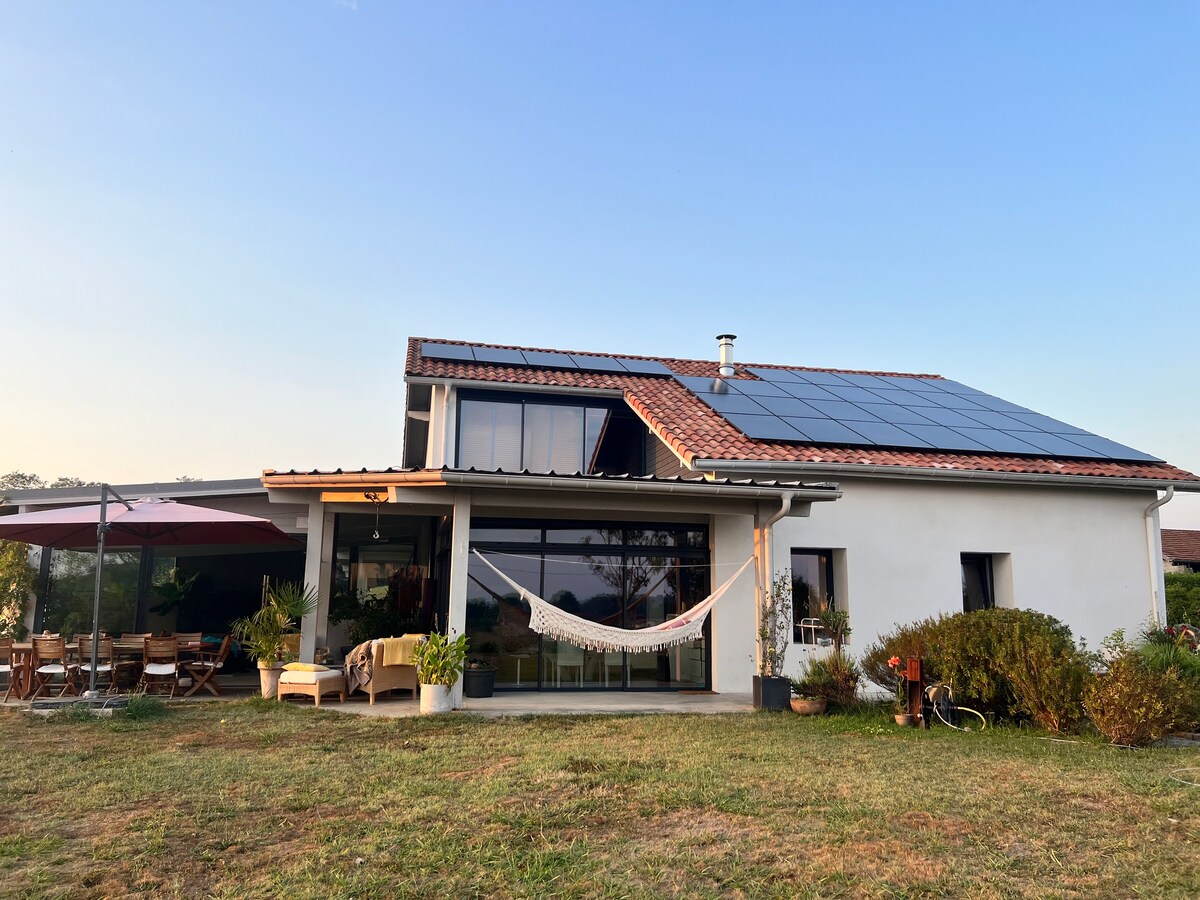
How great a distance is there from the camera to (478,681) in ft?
32.4

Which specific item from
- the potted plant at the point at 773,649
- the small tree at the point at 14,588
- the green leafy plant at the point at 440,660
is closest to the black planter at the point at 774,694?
the potted plant at the point at 773,649

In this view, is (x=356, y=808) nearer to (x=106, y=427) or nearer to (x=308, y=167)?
(x=308, y=167)

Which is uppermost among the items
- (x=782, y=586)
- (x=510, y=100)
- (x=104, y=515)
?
(x=510, y=100)

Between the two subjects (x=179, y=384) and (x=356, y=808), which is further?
(x=179, y=384)

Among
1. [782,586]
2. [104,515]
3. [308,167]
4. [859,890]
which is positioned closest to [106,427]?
[308,167]

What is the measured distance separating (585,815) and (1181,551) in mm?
26453

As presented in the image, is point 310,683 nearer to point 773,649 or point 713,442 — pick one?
point 773,649

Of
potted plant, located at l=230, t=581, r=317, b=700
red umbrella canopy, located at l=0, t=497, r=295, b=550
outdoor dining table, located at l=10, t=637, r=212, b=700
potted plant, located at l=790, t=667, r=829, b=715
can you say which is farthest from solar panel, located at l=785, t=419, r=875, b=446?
outdoor dining table, located at l=10, t=637, r=212, b=700

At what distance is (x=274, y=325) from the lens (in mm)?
14531

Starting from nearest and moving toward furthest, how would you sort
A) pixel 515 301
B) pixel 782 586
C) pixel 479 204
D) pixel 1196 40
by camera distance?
pixel 782 586 → pixel 1196 40 → pixel 479 204 → pixel 515 301

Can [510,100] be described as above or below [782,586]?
above

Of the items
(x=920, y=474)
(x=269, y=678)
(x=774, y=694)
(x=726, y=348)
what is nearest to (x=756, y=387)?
(x=726, y=348)

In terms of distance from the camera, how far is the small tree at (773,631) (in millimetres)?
9484

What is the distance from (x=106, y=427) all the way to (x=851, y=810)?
17022mm
